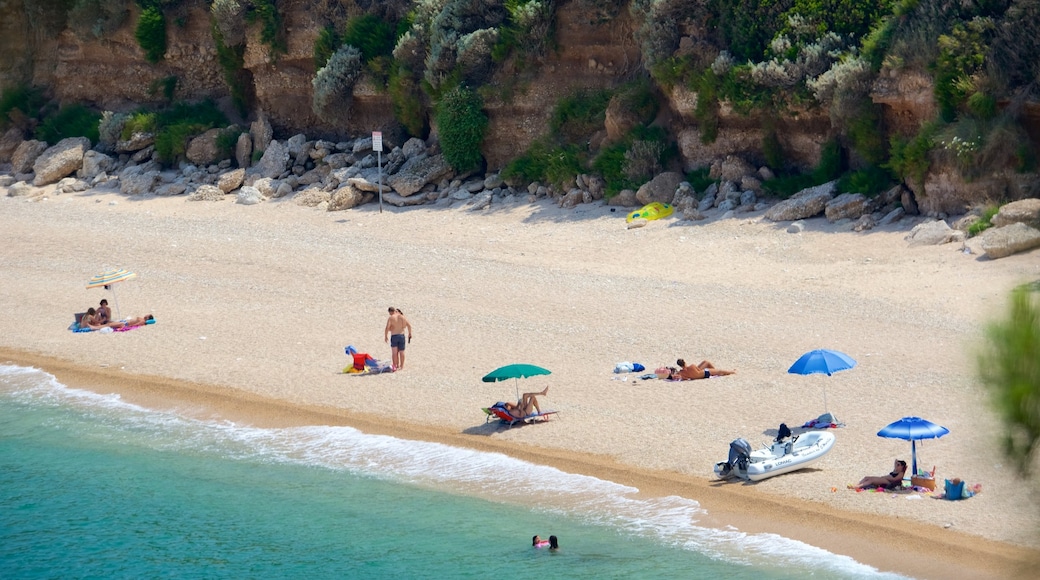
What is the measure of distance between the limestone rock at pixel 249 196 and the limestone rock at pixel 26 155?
7.46m

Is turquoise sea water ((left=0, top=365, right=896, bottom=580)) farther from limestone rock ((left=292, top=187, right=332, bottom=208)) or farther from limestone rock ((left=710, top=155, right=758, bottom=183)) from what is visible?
limestone rock ((left=292, top=187, right=332, bottom=208))

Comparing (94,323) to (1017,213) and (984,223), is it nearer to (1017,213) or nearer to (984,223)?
(984,223)

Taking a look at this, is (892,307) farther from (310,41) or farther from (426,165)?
(310,41)

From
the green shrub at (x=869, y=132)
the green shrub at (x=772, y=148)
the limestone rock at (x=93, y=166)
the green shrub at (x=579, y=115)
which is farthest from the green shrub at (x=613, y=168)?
the limestone rock at (x=93, y=166)

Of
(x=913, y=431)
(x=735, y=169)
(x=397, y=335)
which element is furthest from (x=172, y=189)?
(x=913, y=431)

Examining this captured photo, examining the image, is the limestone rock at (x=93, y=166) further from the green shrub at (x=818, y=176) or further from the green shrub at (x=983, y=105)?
the green shrub at (x=983, y=105)

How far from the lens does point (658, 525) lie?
1101 cm

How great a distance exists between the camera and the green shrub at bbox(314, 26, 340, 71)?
28062 mm

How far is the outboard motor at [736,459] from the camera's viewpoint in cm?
1138

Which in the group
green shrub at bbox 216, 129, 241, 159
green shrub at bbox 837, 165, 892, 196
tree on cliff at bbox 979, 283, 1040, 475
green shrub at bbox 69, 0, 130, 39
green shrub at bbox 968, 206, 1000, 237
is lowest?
tree on cliff at bbox 979, 283, 1040, 475

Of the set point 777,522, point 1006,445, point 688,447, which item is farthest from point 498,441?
point 1006,445

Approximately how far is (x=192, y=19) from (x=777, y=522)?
24.7 metres

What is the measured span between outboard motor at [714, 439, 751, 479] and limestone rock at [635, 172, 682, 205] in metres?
11.6

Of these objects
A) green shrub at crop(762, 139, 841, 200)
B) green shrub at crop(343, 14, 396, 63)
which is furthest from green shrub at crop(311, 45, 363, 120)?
green shrub at crop(762, 139, 841, 200)
